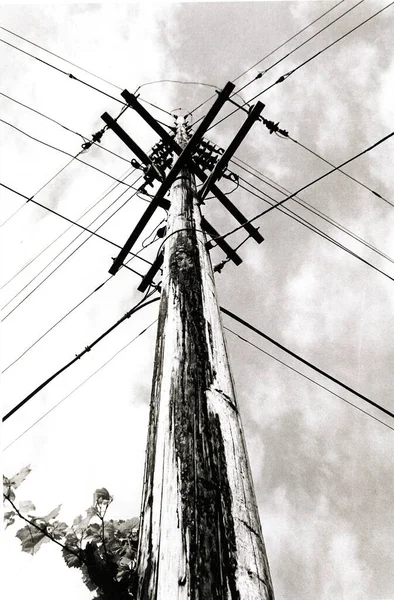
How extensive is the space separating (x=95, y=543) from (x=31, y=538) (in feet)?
1.14

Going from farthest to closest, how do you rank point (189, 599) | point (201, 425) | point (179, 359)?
point (179, 359) < point (201, 425) < point (189, 599)

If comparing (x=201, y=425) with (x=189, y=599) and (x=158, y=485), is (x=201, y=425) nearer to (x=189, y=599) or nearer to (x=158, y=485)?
(x=158, y=485)

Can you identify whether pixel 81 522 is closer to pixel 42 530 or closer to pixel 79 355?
pixel 42 530

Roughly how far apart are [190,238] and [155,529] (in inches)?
74.0

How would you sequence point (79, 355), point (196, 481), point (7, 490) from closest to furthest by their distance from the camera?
point (196, 481), point (7, 490), point (79, 355)

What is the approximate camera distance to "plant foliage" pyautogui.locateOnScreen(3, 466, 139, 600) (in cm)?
185

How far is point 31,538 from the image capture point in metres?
2.06

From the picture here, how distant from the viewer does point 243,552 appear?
1185 millimetres

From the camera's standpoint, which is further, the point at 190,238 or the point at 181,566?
the point at 190,238

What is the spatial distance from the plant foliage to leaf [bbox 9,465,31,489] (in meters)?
0.06

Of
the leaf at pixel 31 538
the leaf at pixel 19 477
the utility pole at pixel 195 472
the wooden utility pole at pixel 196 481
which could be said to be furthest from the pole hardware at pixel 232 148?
the leaf at pixel 31 538

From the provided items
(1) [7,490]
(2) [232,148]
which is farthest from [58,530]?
(2) [232,148]

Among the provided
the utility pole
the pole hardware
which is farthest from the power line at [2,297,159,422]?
the utility pole

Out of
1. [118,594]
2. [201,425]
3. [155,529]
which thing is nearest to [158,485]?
[155,529]
